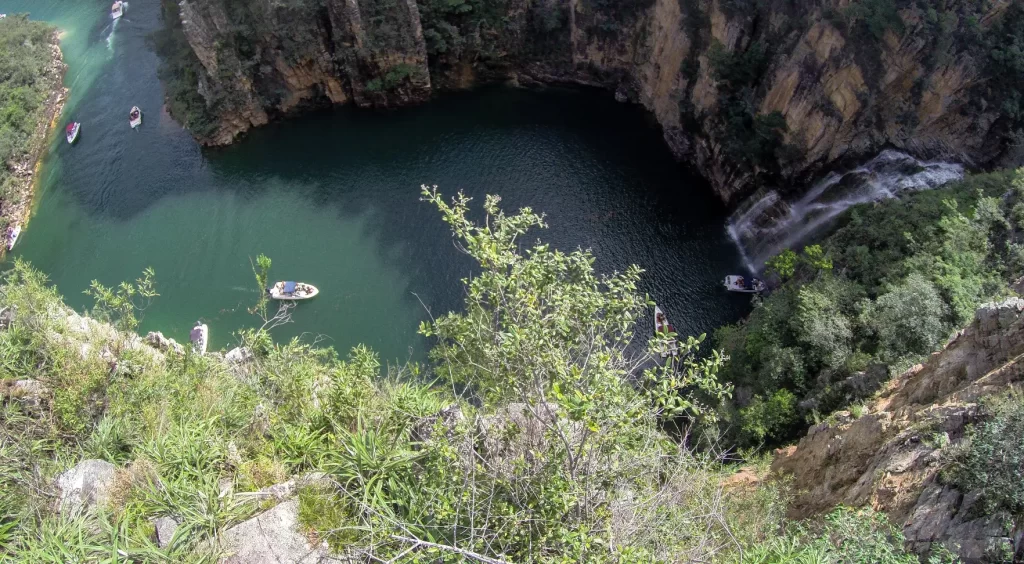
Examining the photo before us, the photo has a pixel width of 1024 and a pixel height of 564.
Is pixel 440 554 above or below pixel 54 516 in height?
above

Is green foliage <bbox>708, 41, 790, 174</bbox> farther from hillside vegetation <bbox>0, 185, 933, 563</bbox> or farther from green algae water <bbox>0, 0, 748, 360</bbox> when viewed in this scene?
hillside vegetation <bbox>0, 185, 933, 563</bbox>

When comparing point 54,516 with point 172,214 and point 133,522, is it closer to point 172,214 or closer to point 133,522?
point 133,522

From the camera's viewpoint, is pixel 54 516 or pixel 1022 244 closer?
pixel 54 516

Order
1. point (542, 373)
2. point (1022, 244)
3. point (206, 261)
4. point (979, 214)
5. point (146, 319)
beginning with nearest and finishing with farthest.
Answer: point (542, 373)
point (1022, 244)
point (979, 214)
point (146, 319)
point (206, 261)

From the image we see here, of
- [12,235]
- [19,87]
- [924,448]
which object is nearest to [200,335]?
[12,235]

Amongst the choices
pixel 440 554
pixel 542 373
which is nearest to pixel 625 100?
pixel 542 373

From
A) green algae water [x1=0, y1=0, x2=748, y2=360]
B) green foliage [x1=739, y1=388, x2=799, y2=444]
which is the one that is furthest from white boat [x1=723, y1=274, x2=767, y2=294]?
green foliage [x1=739, y1=388, x2=799, y2=444]

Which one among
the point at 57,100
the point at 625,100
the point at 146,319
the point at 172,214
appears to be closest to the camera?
the point at 146,319

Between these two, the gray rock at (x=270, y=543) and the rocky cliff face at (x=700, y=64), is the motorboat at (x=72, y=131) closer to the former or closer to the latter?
the rocky cliff face at (x=700, y=64)
